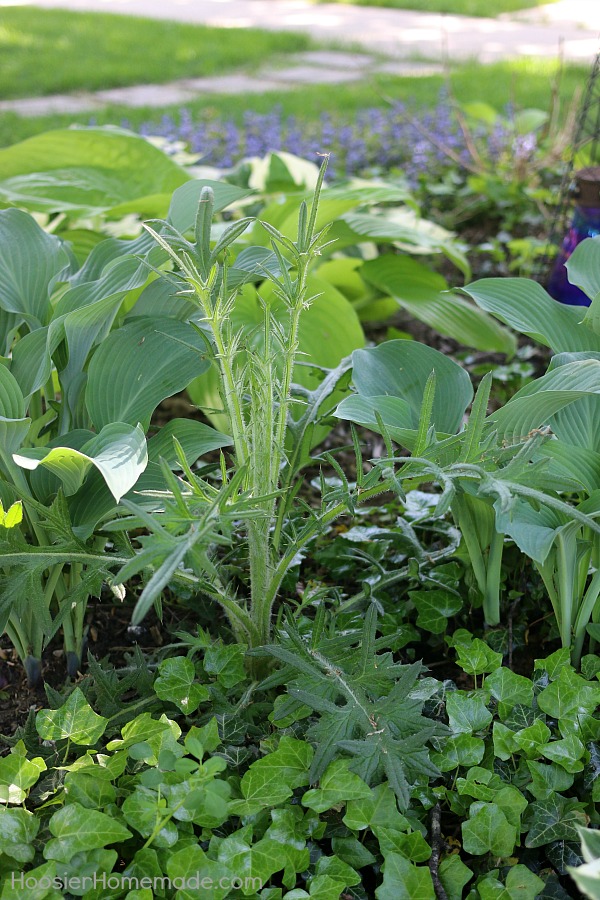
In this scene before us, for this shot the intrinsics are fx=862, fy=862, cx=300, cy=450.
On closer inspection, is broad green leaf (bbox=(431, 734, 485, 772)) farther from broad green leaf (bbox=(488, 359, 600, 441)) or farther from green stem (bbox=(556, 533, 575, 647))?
broad green leaf (bbox=(488, 359, 600, 441))

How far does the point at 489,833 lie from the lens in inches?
44.4

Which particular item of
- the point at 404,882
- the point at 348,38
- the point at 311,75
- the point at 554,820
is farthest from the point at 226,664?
the point at 348,38

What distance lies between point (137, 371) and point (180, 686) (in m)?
0.53

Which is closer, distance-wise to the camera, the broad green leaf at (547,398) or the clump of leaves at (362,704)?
the clump of leaves at (362,704)

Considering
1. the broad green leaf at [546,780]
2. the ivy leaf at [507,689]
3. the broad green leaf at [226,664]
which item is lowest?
the broad green leaf at [546,780]

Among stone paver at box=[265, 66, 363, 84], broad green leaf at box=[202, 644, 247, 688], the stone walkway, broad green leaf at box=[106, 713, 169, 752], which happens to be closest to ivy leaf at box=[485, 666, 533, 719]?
broad green leaf at box=[202, 644, 247, 688]

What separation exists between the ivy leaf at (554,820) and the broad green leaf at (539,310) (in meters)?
0.76

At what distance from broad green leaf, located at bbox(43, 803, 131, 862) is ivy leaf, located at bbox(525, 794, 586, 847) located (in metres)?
0.53

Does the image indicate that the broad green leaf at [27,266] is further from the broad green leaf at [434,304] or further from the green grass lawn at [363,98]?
Result: the green grass lawn at [363,98]

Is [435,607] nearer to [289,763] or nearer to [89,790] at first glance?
[289,763]

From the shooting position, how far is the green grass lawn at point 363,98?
467cm

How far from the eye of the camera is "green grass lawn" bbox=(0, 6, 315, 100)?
567 centimetres

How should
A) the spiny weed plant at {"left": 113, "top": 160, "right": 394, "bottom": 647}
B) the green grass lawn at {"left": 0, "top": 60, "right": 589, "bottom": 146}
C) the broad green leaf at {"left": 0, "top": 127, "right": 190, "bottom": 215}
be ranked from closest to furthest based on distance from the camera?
1. the spiny weed plant at {"left": 113, "top": 160, "right": 394, "bottom": 647}
2. the broad green leaf at {"left": 0, "top": 127, "right": 190, "bottom": 215}
3. the green grass lawn at {"left": 0, "top": 60, "right": 589, "bottom": 146}

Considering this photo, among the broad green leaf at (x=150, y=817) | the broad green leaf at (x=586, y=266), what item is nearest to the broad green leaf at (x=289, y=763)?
the broad green leaf at (x=150, y=817)
